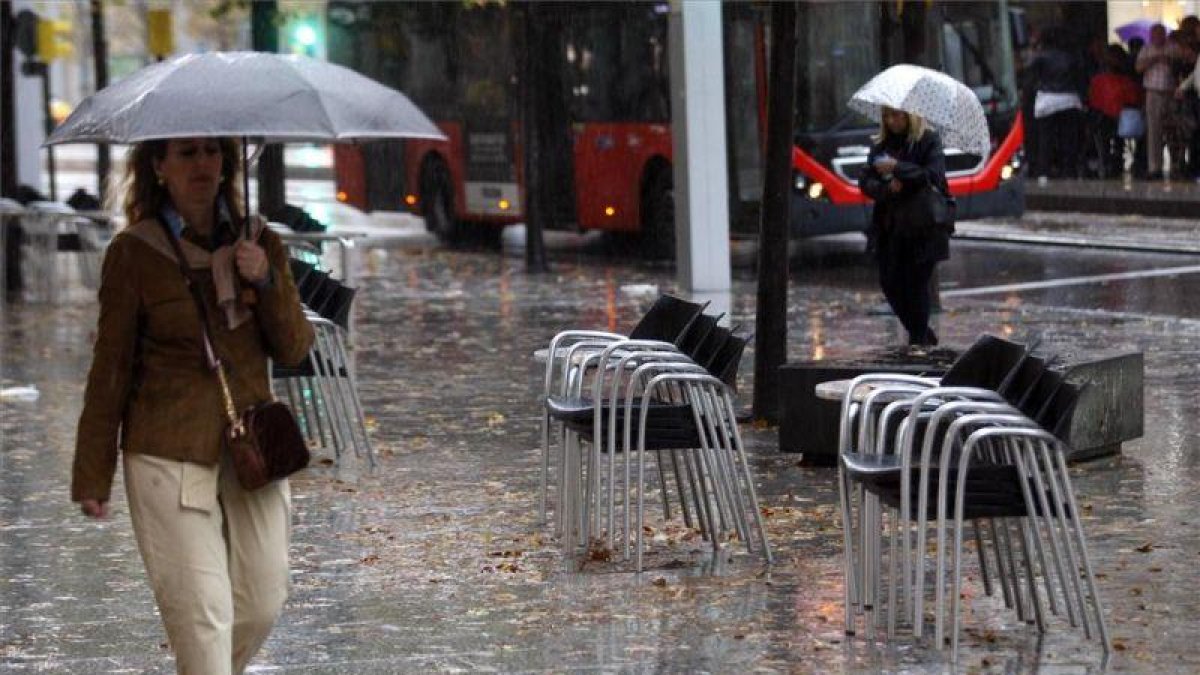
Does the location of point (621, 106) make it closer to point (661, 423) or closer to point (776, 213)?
point (776, 213)

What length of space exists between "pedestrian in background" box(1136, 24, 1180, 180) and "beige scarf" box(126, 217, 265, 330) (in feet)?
72.8

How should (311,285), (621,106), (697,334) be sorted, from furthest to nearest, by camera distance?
(621,106)
(311,285)
(697,334)

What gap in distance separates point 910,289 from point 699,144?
5.64 m

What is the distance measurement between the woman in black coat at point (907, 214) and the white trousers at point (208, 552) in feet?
27.6

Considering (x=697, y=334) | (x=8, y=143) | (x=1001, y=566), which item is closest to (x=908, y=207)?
(x=697, y=334)

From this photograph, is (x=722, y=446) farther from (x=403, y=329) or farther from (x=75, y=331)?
(x=75, y=331)

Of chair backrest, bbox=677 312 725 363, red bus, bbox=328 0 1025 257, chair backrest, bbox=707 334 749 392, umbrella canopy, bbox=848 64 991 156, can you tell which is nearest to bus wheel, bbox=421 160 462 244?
red bus, bbox=328 0 1025 257

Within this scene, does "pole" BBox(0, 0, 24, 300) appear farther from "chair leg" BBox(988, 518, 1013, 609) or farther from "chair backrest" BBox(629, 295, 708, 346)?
"chair leg" BBox(988, 518, 1013, 609)

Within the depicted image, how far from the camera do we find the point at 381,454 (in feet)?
39.2

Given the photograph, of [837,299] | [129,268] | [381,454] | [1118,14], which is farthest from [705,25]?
[129,268]

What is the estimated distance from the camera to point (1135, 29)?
1131 inches

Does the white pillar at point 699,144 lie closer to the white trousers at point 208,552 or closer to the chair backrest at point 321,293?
the chair backrest at point 321,293

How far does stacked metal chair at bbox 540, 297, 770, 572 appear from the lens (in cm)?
877

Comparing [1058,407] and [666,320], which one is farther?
[666,320]
